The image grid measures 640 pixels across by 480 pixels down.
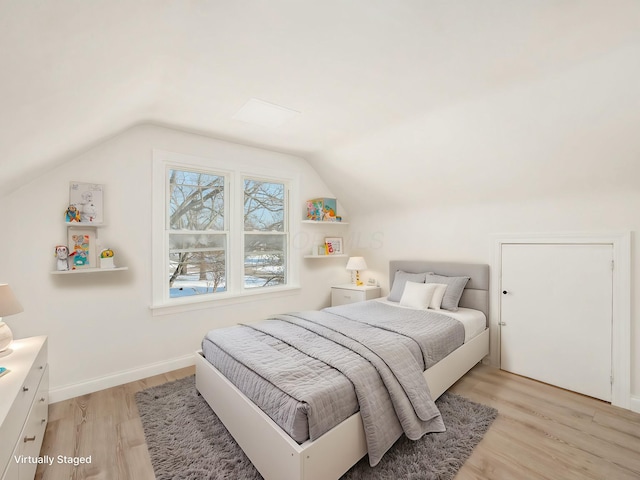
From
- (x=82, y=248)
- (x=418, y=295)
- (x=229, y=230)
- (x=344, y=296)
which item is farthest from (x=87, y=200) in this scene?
(x=418, y=295)

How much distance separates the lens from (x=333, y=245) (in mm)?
4484

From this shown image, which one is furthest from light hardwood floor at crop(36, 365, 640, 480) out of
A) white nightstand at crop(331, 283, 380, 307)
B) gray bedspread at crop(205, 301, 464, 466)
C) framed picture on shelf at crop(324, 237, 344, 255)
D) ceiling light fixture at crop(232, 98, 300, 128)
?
ceiling light fixture at crop(232, 98, 300, 128)

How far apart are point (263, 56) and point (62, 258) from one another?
87.4 inches

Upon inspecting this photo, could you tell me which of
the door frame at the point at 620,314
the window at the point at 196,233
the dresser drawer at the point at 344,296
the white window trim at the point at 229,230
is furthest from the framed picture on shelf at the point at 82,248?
the door frame at the point at 620,314

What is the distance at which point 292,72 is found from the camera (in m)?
2.02

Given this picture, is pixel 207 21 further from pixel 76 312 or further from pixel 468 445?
pixel 468 445

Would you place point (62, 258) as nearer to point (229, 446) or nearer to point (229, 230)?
point (229, 230)

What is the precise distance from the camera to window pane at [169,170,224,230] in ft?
10.6

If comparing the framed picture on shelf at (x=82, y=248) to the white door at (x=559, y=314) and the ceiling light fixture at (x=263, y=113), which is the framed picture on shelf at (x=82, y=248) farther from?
the white door at (x=559, y=314)

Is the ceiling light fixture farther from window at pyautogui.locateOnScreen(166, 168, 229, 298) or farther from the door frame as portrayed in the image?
the door frame

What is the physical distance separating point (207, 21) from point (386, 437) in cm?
239

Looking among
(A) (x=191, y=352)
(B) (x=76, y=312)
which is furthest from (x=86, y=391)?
(A) (x=191, y=352)

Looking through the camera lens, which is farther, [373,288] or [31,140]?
[373,288]

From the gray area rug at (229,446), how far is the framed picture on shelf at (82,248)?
121 cm
